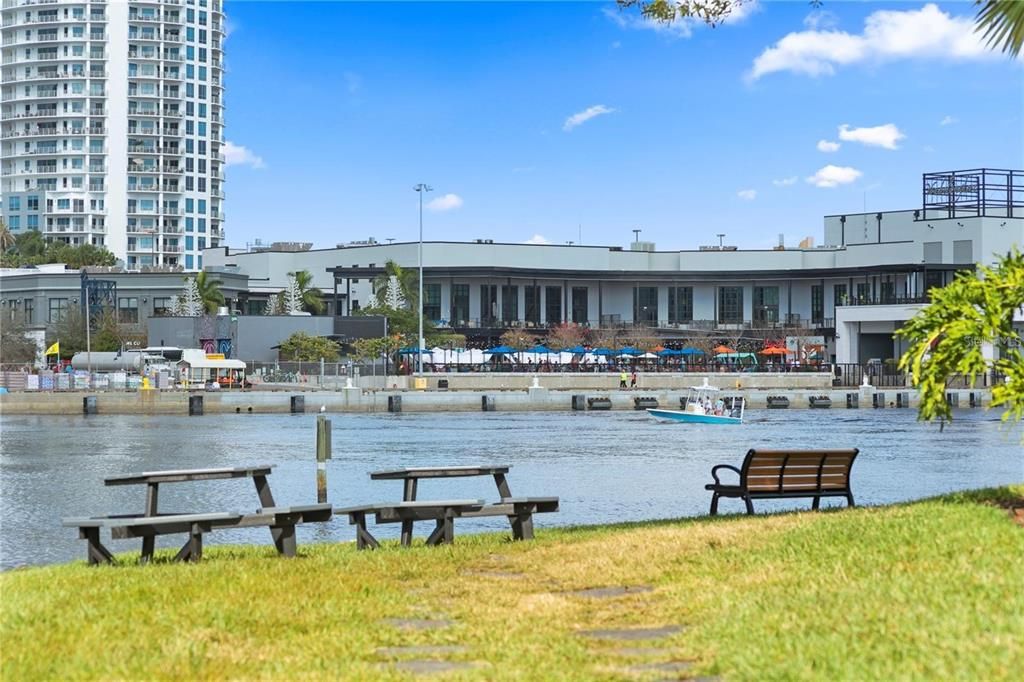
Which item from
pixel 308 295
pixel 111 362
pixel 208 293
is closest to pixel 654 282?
pixel 308 295

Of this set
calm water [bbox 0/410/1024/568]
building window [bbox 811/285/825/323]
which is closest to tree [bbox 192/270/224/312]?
calm water [bbox 0/410/1024/568]

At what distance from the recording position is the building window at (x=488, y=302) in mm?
125062

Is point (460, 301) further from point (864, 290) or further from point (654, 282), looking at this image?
point (864, 290)

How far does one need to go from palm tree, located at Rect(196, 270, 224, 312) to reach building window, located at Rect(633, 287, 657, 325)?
3954 centimetres

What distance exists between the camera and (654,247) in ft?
437

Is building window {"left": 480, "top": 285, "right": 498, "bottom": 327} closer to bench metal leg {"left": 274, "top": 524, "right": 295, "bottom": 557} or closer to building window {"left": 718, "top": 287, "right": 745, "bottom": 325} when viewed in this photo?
building window {"left": 718, "top": 287, "right": 745, "bottom": 325}

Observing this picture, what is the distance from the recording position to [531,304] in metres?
128

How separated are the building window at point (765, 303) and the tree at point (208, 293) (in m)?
50.3

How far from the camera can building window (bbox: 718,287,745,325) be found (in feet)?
421

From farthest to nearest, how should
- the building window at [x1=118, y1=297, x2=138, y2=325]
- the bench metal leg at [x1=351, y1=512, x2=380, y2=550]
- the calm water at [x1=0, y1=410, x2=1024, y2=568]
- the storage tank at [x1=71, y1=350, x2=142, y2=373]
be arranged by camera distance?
the building window at [x1=118, y1=297, x2=138, y2=325] < the storage tank at [x1=71, y1=350, x2=142, y2=373] < the calm water at [x1=0, y1=410, x2=1024, y2=568] < the bench metal leg at [x1=351, y1=512, x2=380, y2=550]

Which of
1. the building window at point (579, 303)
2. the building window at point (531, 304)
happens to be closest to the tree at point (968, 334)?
the building window at point (531, 304)

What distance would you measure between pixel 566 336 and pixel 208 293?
32.2m

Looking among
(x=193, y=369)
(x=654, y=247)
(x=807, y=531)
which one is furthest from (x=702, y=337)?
(x=807, y=531)

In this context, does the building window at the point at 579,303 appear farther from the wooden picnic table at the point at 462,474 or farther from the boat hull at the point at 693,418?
the wooden picnic table at the point at 462,474
